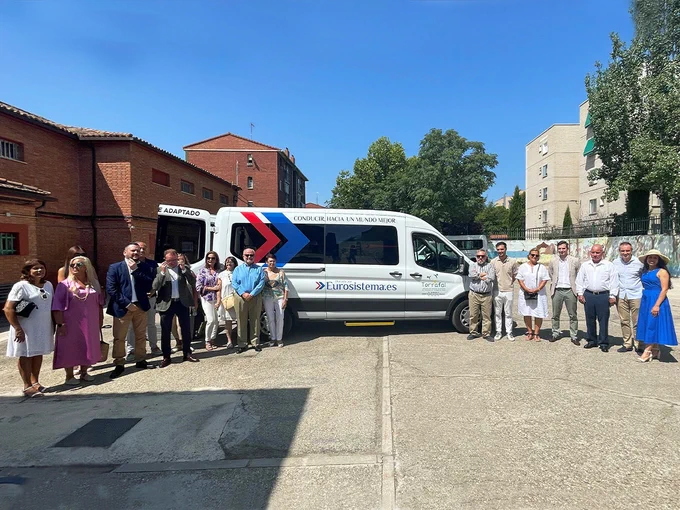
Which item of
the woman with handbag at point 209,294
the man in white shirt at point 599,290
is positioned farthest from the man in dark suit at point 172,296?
the man in white shirt at point 599,290

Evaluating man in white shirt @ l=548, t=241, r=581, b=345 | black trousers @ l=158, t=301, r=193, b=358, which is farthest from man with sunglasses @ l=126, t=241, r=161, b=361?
man in white shirt @ l=548, t=241, r=581, b=345

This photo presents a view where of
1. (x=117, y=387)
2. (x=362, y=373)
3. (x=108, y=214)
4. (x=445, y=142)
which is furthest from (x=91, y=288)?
(x=445, y=142)

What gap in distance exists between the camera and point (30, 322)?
4.87m

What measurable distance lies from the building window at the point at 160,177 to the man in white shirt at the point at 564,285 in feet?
58.5

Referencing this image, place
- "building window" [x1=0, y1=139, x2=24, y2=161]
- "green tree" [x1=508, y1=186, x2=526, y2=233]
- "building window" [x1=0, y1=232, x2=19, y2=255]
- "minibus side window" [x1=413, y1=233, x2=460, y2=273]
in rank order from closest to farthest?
"minibus side window" [x1=413, y1=233, x2=460, y2=273], "building window" [x1=0, y1=232, x2=19, y2=255], "building window" [x1=0, y1=139, x2=24, y2=161], "green tree" [x1=508, y1=186, x2=526, y2=233]

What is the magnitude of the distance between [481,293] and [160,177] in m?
17.7

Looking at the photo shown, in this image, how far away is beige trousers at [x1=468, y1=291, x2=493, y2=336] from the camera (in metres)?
7.23

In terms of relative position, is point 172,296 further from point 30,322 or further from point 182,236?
point 182,236

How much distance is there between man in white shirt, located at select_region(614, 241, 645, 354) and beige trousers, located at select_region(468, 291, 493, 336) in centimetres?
196

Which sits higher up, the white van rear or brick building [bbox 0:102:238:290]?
brick building [bbox 0:102:238:290]

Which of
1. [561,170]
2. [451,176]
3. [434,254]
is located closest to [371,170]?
[451,176]

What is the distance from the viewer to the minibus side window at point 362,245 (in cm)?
756

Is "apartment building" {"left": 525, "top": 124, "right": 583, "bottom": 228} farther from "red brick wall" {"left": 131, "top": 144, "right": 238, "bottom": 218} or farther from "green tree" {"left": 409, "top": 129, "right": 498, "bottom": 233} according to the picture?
"red brick wall" {"left": 131, "top": 144, "right": 238, "bottom": 218}

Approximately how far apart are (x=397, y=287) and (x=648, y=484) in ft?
16.1
